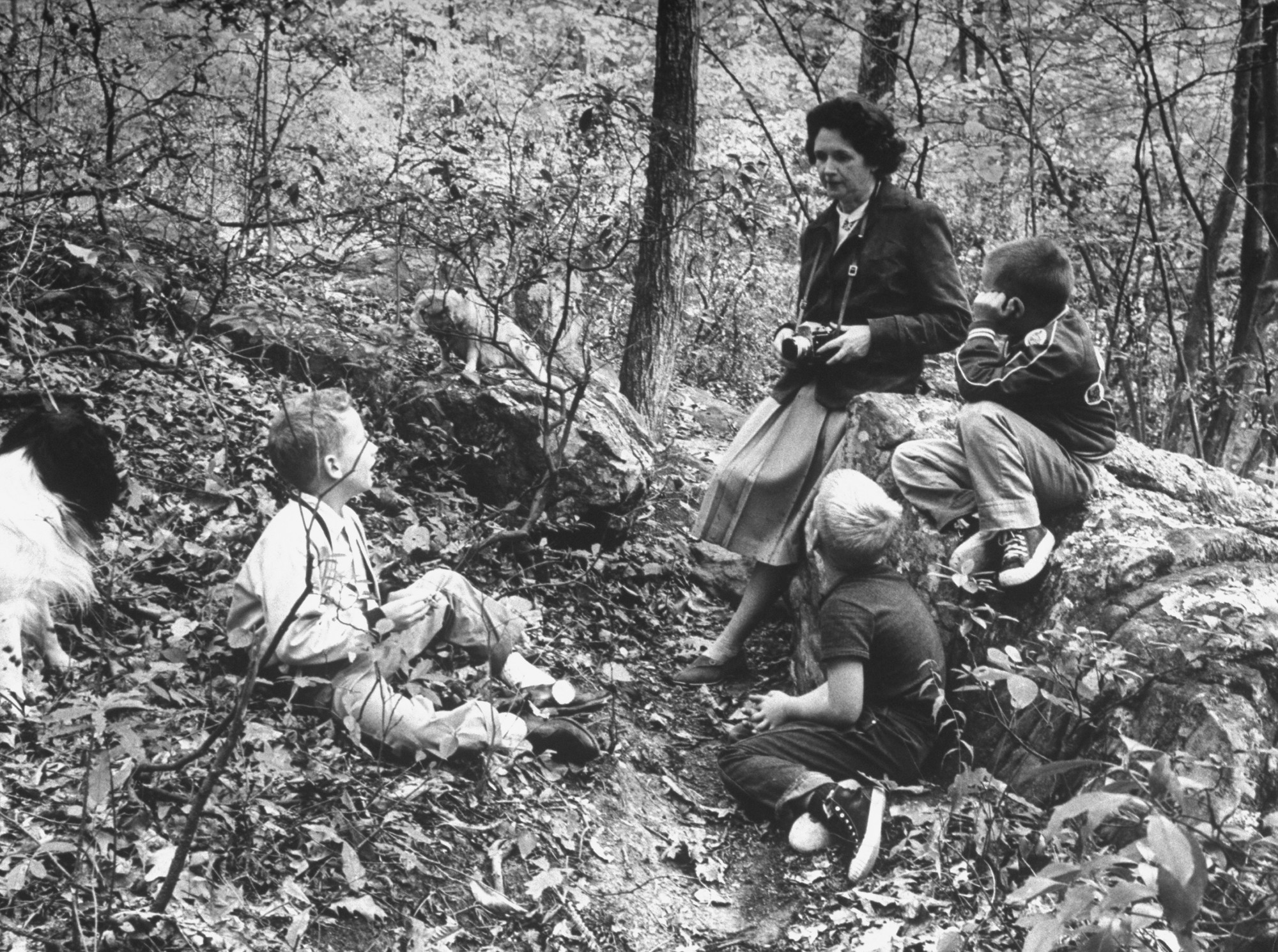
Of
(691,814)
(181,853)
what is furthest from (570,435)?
(181,853)

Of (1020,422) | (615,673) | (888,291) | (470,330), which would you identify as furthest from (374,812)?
(470,330)

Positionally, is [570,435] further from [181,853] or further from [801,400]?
[181,853]

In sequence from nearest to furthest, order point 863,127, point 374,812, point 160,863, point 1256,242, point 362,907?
point 160,863 < point 362,907 < point 374,812 < point 863,127 < point 1256,242

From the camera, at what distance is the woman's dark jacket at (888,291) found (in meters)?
4.71

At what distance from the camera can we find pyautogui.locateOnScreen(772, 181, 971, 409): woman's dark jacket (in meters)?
4.71

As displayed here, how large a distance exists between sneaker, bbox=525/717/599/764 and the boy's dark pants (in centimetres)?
59

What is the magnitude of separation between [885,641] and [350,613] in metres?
1.98

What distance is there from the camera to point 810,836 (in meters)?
3.73

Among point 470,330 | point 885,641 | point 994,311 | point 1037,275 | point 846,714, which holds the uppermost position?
point 1037,275

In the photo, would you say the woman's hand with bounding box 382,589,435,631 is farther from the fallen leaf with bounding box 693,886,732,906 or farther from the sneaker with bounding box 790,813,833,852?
the sneaker with bounding box 790,813,833,852

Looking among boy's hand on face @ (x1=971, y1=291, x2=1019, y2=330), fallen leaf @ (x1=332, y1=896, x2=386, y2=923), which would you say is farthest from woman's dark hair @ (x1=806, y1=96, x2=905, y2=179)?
fallen leaf @ (x1=332, y1=896, x2=386, y2=923)

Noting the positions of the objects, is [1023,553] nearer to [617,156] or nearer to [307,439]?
[307,439]

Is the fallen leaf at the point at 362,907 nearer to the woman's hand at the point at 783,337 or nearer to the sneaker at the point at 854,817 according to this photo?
the sneaker at the point at 854,817

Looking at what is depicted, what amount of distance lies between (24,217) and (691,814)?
4.35 meters
